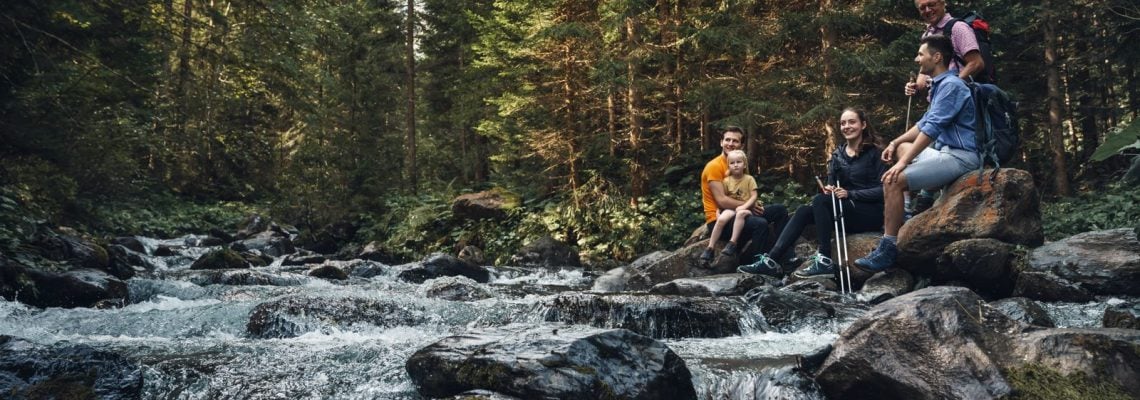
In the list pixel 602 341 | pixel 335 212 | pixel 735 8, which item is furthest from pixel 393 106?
pixel 602 341

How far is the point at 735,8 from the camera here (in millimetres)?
14891

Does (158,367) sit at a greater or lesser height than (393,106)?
lesser

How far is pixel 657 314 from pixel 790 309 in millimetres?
1258

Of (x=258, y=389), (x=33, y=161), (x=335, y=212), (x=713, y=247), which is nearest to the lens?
(x=258, y=389)

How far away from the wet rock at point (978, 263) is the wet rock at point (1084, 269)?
17 centimetres

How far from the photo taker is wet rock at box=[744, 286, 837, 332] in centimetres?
638

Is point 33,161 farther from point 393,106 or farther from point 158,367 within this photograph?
point 393,106

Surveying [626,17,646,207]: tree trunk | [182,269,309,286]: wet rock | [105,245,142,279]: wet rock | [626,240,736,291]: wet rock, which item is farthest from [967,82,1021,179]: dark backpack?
[105,245,142,279]: wet rock

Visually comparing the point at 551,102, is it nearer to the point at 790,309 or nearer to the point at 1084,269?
the point at 790,309

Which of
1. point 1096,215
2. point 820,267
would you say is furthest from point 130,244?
point 1096,215

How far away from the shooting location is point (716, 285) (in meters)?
7.91

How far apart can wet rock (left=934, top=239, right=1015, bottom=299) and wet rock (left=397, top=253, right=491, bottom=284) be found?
23.6 feet

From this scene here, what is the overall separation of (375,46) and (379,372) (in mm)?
21493

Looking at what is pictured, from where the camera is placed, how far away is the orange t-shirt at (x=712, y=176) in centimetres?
901
